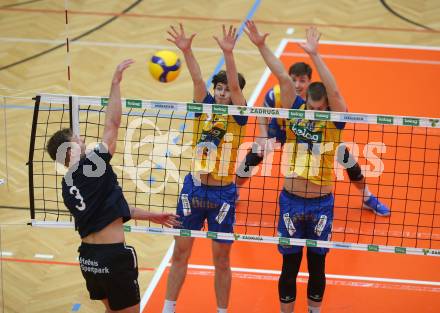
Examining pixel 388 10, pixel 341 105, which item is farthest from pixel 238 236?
pixel 388 10

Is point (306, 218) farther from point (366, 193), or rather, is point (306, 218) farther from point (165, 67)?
point (366, 193)

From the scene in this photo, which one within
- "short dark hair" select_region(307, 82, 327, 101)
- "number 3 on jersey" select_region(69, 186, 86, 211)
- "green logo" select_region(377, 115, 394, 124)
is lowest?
"number 3 on jersey" select_region(69, 186, 86, 211)

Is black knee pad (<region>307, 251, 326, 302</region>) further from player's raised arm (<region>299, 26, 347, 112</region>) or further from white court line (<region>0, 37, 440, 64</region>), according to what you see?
white court line (<region>0, 37, 440, 64</region>)

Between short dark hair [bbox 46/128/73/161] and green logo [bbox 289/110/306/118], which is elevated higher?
green logo [bbox 289/110/306/118]

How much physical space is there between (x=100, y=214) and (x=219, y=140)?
158cm

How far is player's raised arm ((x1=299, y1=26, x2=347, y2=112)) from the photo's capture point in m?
7.41

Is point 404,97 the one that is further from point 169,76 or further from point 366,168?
point 169,76

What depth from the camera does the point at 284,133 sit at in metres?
9.49

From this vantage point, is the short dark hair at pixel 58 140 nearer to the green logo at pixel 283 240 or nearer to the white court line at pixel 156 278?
the green logo at pixel 283 240

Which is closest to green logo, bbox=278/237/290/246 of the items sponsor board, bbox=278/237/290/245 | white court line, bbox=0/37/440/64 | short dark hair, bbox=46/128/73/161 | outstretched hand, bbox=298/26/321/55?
sponsor board, bbox=278/237/290/245

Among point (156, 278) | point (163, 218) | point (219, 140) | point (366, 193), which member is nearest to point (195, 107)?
point (219, 140)

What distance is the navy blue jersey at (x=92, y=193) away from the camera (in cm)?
688

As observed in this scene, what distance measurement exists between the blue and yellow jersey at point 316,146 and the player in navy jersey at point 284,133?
797mm

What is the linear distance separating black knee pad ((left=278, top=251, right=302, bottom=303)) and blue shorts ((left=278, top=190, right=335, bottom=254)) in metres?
0.07
